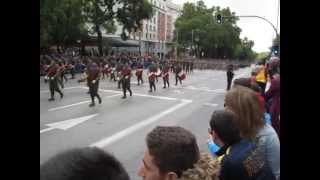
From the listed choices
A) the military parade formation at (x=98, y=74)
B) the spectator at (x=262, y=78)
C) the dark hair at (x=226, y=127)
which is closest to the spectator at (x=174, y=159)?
the dark hair at (x=226, y=127)

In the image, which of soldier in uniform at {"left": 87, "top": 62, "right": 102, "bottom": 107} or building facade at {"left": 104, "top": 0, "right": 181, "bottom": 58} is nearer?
soldier in uniform at {"left": 87, "top": 62, "right": 102, "bottom": 107}

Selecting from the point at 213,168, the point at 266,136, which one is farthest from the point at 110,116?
the point at 213,168

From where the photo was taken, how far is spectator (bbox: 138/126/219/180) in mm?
1835

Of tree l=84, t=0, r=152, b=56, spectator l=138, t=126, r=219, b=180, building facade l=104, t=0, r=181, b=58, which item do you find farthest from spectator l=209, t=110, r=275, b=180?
building facade l=104, t=0, r=181, b=58

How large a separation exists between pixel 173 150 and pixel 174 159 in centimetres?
3

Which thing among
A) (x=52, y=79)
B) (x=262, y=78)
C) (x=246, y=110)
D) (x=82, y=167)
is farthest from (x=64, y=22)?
(x=82, y=167)

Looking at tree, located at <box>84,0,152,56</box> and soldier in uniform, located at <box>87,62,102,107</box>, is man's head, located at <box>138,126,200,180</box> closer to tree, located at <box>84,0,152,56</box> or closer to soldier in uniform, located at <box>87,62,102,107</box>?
soldier in uniform, located at <box>87,62,102,107</box>

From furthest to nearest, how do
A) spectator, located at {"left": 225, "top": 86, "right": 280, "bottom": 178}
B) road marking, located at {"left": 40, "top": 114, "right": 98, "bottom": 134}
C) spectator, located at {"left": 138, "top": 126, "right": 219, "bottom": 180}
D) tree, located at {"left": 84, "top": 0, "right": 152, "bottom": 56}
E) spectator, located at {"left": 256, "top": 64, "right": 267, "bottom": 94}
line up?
tree, located at {"left": 84, "top": 0, "right": 152, "bottom": 56} < road marking, located at {"left": 40, "top": 114, "right": 98, "bottom": 134} < spectator, located at {"left": 256, "top": 64, "right": 267, "bottom": 94} < spectator, located at {"left": 225, "top": 86, "right": 280, "bottom": 178} < spectator, located at {"left": 138, "top": 126, "right": 219, "bottom": 180}

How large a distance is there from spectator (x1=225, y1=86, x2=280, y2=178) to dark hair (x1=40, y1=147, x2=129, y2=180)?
5.87 ft

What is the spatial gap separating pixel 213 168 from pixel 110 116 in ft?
47.5

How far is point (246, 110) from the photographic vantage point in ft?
10.2

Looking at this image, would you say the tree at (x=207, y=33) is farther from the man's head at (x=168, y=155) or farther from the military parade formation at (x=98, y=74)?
the man's head at (x=168, y=155)
